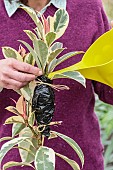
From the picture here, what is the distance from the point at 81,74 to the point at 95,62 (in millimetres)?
37

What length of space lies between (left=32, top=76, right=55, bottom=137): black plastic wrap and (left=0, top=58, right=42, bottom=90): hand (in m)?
0.02

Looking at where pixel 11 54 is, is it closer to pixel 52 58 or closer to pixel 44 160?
pixel 52 58

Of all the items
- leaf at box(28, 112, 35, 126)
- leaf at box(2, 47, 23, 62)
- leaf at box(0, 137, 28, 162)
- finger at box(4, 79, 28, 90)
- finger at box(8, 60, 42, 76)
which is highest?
leaf at box(2, 47, 23, 62)

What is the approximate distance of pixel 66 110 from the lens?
1326mm

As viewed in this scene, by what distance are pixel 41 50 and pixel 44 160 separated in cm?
21

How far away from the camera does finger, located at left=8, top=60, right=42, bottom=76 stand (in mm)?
997

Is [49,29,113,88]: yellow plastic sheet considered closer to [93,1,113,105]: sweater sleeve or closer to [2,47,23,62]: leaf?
[2,47,23,62]: leaf

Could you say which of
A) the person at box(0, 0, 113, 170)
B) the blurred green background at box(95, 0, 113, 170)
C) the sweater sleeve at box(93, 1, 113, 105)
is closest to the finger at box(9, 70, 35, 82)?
the person at box(0, 0, 113, 170)

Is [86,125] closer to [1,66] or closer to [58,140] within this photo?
[58,140]

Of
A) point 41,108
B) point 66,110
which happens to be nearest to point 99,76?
point 41,108

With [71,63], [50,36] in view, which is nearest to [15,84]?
[50,36]

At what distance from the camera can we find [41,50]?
98 centimetres

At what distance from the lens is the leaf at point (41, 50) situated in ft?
3.18

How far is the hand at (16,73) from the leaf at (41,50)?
2 centimetres
